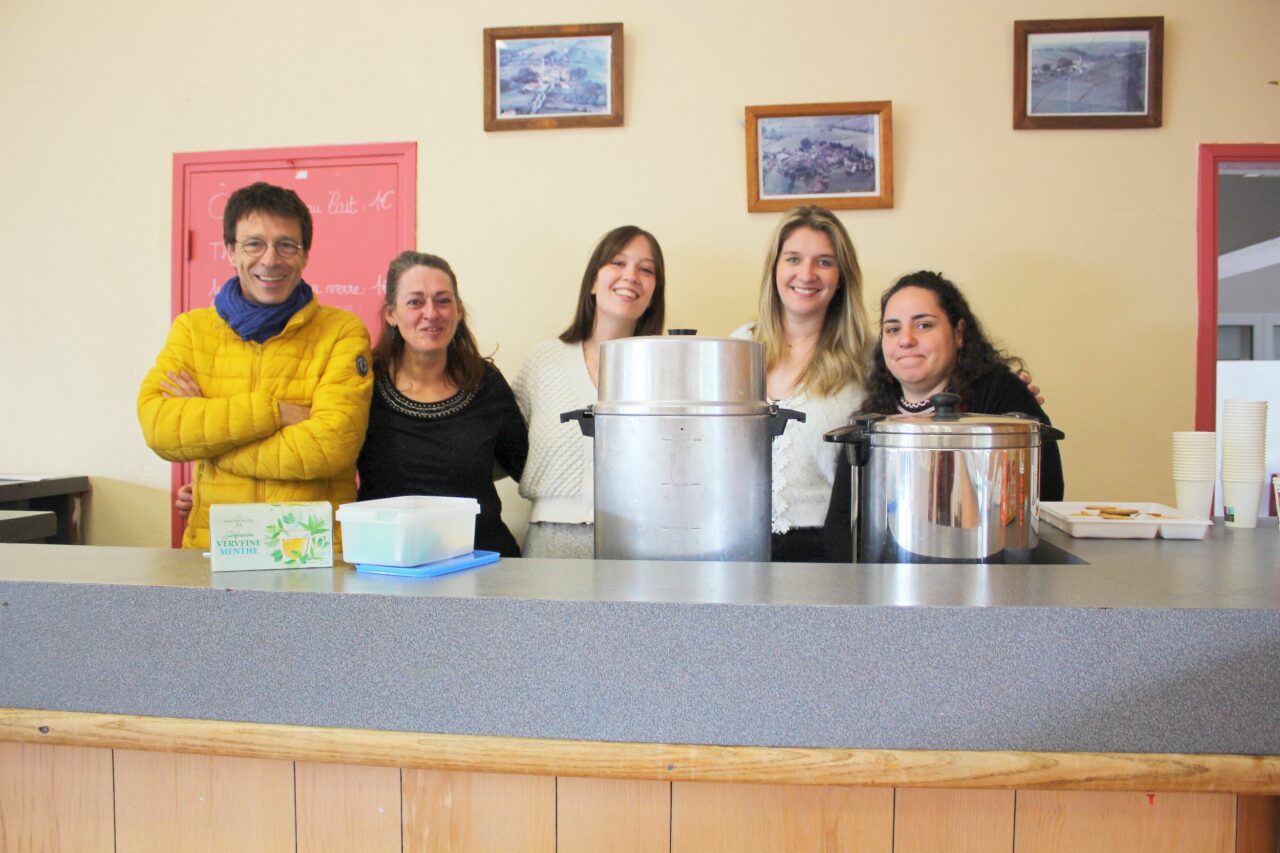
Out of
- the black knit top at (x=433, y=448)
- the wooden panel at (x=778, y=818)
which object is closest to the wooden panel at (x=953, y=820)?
the wooden panel at (x=778, y=818)

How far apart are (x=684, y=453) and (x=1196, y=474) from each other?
3.08 ft

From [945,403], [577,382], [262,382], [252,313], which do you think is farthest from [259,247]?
[945,403]

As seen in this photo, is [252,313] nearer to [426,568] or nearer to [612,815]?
[426,568]

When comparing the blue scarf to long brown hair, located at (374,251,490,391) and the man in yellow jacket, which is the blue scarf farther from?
long brown hair, located at (374,251,490,391)

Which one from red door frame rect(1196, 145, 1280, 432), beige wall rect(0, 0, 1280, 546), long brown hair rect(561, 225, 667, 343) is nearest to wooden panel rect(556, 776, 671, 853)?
long brown hair rect(561, 225, 667, 343)

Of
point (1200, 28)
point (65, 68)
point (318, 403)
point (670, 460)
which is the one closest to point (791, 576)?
point (670, 460)

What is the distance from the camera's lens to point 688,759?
0.89 meters

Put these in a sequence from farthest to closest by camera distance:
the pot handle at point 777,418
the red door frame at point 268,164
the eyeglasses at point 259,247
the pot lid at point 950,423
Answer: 1. the red door frame at point 268,164
2. the eyeglasses at point 259,247
3. the pot handle at point 777,418
4. the pot lid at point 950,423

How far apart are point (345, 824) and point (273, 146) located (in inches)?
95.9

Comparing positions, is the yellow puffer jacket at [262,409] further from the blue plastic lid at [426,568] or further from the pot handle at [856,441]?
the pot handle at [856,441]

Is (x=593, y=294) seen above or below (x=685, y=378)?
above

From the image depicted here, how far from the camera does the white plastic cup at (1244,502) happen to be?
140 cm

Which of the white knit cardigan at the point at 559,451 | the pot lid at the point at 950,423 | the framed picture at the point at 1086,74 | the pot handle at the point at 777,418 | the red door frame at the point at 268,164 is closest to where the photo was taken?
the pot lid at the point at 950,423

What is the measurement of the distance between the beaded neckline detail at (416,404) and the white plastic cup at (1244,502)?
152cm
